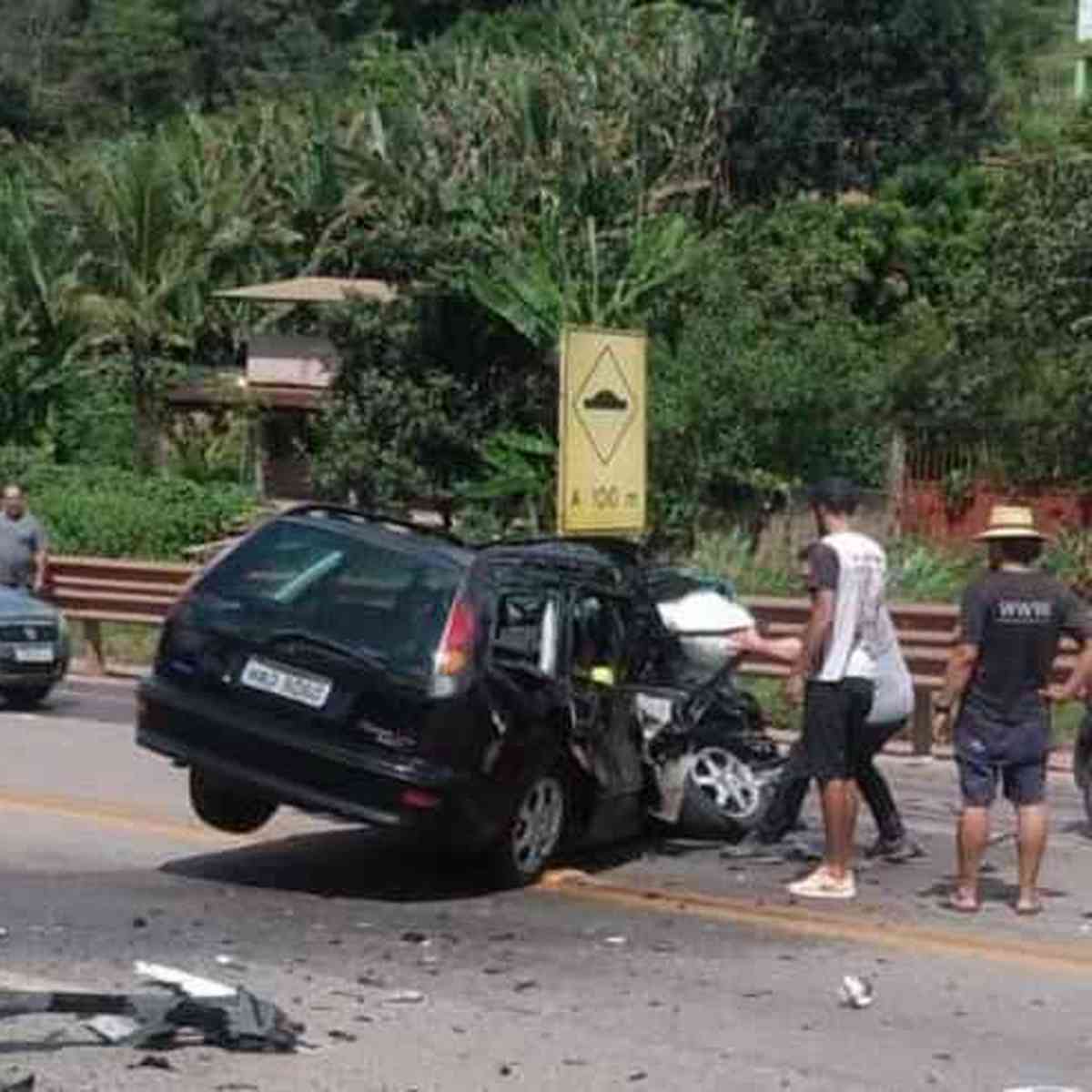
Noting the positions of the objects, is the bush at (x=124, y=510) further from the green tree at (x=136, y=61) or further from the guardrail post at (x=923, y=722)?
the green tree at (x=136, y=61)

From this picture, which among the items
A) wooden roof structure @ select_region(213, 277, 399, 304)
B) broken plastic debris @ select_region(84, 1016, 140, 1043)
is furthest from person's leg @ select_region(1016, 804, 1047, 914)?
wooden roof structure @ select_region(213, 277, 399, 304)

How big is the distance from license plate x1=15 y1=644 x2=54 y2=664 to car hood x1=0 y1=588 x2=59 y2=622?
225 mm

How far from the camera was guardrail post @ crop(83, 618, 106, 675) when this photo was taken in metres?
21.0

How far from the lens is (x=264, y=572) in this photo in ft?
33.6

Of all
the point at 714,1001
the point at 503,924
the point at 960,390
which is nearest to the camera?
the point at 714,1001

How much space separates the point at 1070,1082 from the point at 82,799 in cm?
664

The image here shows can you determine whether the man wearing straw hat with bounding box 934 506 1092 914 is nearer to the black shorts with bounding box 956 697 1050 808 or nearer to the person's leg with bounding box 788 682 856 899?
the black shorts with bounding box 956 697 1050 808

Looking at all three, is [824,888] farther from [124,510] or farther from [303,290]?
[303,290]

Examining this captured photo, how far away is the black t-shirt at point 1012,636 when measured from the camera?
9.55 m

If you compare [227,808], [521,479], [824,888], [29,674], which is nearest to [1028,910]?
[824,888]

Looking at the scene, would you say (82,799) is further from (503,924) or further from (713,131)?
(713,131)

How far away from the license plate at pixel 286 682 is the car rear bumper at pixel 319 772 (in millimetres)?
114

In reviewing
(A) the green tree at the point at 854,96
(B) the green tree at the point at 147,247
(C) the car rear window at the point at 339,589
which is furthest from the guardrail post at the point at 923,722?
(A) the green tree at the point at 854,96

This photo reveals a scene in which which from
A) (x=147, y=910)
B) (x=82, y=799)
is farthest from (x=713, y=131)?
(x=147, y=910)
